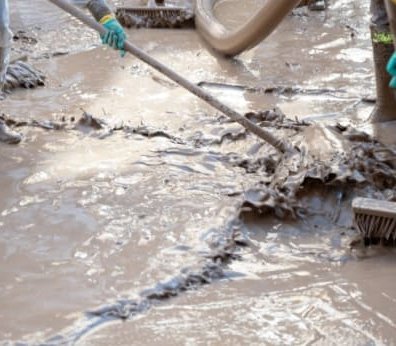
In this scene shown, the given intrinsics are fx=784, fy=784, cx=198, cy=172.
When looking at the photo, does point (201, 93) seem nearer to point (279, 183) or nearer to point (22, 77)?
point (279, 183)

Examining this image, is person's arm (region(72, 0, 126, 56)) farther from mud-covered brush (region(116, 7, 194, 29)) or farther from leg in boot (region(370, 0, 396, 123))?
mud-covered brush (region(116, 7, 194, 29))

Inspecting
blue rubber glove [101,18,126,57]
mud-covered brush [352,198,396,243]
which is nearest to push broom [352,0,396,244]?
mud-covered brush [352,198,396,243]

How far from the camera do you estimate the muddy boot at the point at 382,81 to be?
4.48 metres

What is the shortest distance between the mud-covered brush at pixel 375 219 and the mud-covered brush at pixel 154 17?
4435 mm

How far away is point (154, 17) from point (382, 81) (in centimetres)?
335

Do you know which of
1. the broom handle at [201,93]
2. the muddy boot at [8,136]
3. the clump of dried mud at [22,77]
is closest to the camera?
the broom handle at [201,93]

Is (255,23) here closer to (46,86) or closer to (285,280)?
(46,86)

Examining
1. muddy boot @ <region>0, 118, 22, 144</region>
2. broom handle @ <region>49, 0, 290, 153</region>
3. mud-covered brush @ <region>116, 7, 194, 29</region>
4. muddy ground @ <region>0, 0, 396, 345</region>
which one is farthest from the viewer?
mud-covered brush @ <region>116, 7, 194, 29</region>

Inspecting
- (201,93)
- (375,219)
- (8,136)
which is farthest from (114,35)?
(375,219)

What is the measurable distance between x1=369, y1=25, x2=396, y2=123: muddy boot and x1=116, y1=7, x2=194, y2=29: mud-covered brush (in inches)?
123

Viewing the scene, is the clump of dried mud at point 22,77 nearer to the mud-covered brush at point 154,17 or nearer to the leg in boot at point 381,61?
the mud-covered brush at point 154,17

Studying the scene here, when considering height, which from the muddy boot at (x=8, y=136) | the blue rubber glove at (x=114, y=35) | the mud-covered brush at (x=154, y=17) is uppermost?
the blue rubber glove at (x=114, y=35)

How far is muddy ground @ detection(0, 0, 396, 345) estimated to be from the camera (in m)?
2.92

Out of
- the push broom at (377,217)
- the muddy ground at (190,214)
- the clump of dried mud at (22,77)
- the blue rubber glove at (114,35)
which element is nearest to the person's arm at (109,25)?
the blue rubber glove at (114,35)
